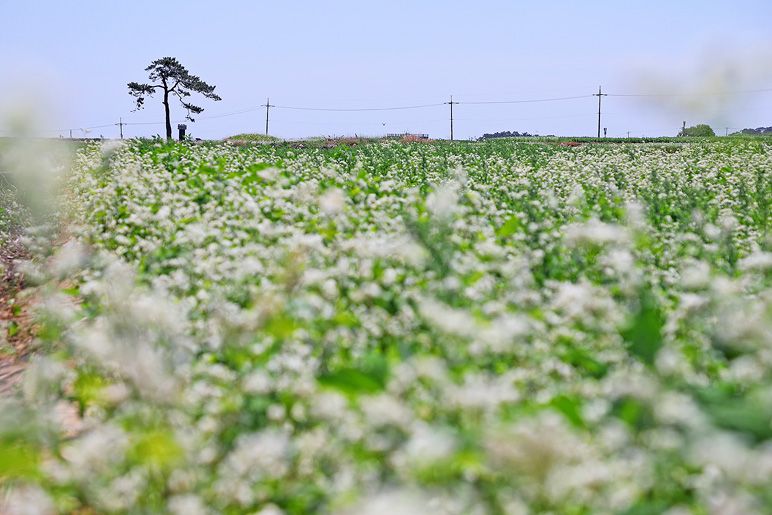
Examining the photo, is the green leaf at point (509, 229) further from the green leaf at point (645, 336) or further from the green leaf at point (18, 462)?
the green leaf at point (18, 462)

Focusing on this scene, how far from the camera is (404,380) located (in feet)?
9.77

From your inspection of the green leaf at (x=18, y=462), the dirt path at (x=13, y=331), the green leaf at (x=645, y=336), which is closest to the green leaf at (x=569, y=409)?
the green leaf at (x=645, y=336)

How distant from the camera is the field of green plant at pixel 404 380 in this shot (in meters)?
2.50

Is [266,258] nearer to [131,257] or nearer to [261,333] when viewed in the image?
[261,333]

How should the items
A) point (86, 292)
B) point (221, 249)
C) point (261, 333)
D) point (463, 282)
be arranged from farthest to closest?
point (221, 249), point (86, 292), point (463, 282), point (261, 333)

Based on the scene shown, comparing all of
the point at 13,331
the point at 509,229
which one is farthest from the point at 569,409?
the point at 13,331

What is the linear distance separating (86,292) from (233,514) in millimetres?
2883

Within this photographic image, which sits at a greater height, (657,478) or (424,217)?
(424,217)

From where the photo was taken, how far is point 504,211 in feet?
26.1

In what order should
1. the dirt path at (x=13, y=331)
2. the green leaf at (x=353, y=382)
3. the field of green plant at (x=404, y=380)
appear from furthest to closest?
the dirt path at (x=13, y=331), the green leaf at (x=353, y=382), the field of green plant at (x=404, y=380)

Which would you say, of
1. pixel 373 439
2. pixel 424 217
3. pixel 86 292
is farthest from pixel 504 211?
pixel 373 439

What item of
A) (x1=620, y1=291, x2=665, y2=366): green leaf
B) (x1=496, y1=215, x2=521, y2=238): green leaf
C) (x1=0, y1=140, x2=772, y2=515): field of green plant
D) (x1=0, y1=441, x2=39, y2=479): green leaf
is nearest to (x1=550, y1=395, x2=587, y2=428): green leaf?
(x1=0, y1=140, x2=772, y2=515): field of green plant

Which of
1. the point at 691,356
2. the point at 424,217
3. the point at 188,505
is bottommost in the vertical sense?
the point at 188,505

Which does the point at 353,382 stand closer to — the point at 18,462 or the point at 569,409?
the point at 569,409
